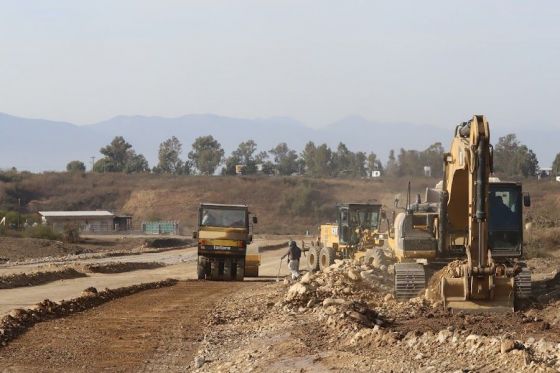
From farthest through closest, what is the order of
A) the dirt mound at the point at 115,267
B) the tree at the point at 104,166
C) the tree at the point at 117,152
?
the tree at the point at 117,152 → the tree at the point at 104,166 → the dirt mound at the point at 115,267

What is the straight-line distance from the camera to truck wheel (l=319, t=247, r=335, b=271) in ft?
132

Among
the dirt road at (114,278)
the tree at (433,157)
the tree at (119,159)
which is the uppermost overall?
the tree at (119,159)

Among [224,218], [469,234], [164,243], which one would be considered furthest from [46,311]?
[164,243]

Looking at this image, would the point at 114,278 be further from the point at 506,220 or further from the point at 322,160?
the point at 322,160

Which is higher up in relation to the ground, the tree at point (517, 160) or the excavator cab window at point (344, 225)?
the tree at point (517, 160)

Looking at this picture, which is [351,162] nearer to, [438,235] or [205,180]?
[205,180]

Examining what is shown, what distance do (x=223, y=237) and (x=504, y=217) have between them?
1610 centimetres

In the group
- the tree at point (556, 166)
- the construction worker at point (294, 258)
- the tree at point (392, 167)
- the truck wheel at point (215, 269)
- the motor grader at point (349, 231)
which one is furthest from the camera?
the tree at point (556, 166)

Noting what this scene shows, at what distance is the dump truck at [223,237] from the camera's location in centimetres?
3762

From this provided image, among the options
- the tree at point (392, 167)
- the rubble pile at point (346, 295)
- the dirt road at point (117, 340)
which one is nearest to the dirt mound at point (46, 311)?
the dirt road at point (117, 340)

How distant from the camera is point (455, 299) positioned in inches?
799

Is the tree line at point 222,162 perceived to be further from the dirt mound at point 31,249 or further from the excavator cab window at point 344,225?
the excavator cab window at point 344,225

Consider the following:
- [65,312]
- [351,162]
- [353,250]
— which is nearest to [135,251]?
[353,250]

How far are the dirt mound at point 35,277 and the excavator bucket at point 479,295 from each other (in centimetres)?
1952
